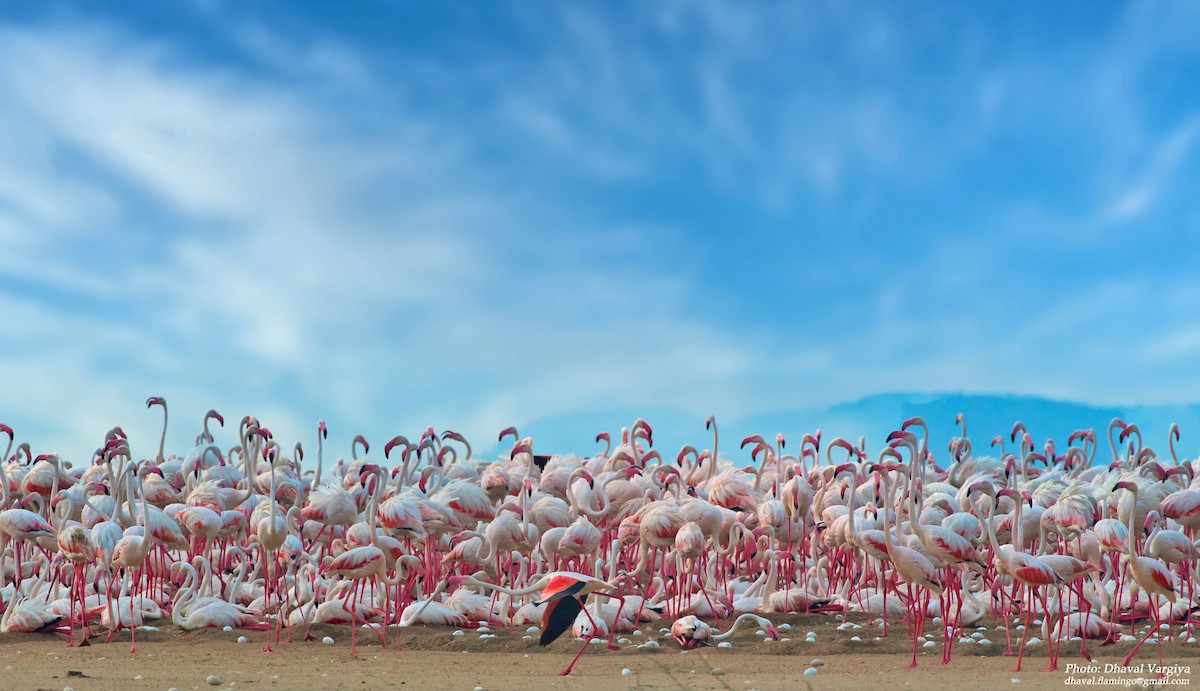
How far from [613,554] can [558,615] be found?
13.5 ft

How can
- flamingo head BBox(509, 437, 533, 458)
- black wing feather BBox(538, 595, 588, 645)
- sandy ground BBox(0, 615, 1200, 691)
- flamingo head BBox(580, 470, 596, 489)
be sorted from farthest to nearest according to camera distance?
flamingo head BBox(509, 437, 533, 458) < flamingo head BBox(580, 470, 596, 489) < black wing feather BBox(538, 595, 588, 645) < sandy ground BBox(0, 615, 1200, 691)

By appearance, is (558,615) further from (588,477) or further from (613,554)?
(588,477)

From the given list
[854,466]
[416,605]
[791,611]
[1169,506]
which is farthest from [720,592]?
[1169,506]

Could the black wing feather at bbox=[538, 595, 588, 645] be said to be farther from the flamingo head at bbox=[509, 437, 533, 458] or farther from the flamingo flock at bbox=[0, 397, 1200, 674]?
the flamingo head at bbox=[509, 437, 533, 458]

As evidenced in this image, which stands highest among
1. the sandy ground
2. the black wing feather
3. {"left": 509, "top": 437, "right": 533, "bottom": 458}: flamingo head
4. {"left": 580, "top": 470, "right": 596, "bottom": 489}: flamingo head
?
{"left": 509, "top": 437, "right": 533, "bottom": 458}: flamingo head

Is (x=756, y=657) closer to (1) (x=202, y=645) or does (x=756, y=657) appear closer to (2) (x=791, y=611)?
(2) (x=791, y=611)

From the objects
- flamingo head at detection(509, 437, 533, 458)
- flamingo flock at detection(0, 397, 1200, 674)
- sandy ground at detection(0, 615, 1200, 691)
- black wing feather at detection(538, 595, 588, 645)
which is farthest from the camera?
flamingo head at detection(509, 437, 533, 458)

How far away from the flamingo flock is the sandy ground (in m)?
0.26

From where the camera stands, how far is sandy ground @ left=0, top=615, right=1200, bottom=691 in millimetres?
10023

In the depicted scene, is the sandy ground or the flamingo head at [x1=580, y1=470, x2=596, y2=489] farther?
the flamingo head at [x1=580, y1=470, x2=596, y2=489]

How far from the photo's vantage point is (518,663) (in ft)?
37.8

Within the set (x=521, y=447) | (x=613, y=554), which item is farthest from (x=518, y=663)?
(x=521, y=447)

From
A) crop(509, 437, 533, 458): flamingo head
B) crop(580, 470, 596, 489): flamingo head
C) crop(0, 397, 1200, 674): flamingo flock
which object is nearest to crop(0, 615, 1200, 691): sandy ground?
crop(0, 397, 1200, 674): flamingo flock

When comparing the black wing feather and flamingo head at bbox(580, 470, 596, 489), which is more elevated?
flamingo head at bbox(580, 470, 596, 489)
